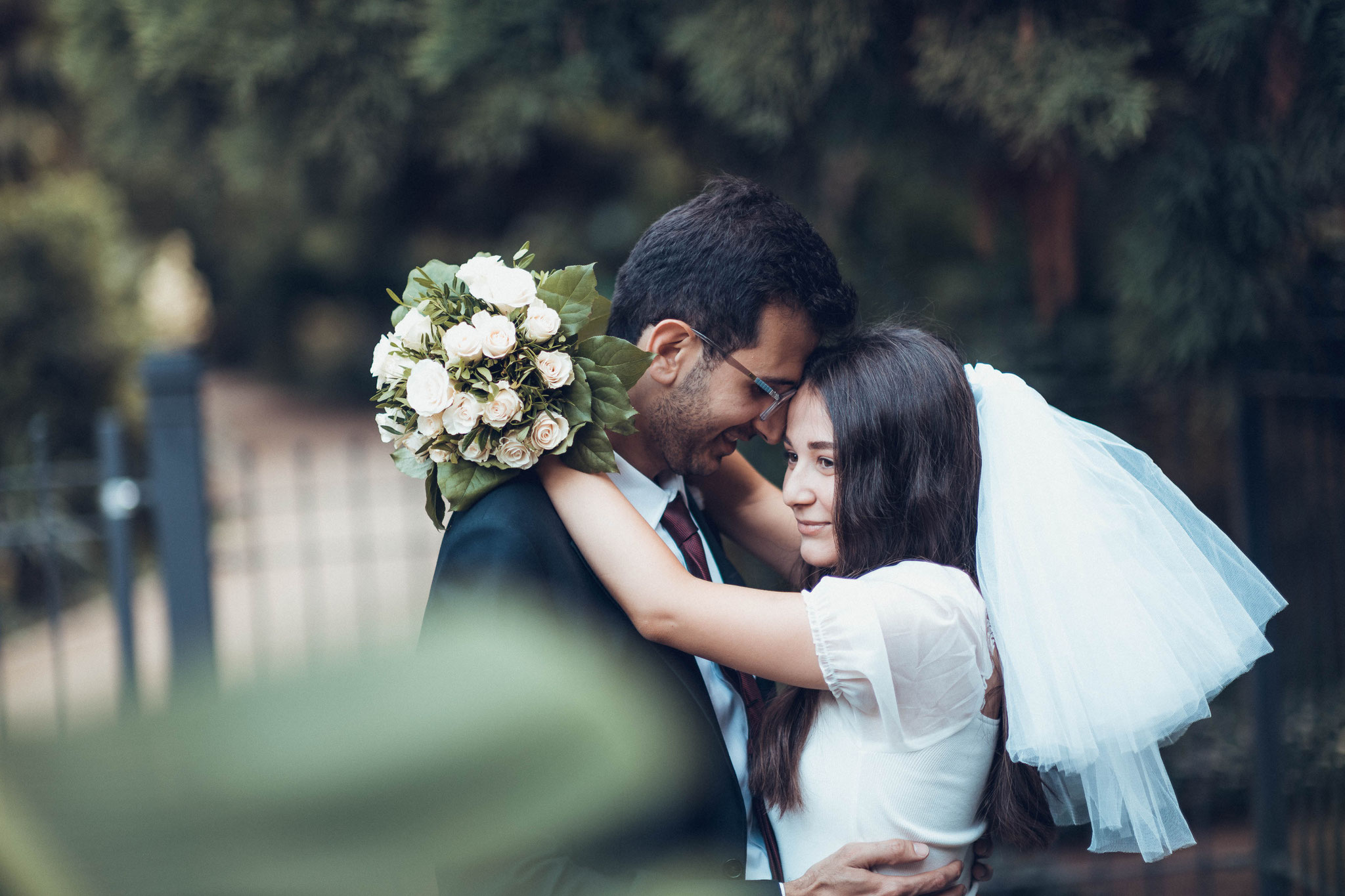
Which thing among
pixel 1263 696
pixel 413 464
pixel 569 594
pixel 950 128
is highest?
pixel 950 128

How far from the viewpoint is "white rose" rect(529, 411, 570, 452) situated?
183cm

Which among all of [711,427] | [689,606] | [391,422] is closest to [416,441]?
[391,422]

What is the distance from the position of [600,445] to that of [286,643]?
1.39 m

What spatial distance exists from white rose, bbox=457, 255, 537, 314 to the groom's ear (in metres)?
0.41

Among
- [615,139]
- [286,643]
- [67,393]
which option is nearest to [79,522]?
[67,393]

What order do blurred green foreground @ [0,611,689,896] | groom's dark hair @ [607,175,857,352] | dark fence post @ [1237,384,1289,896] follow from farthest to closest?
dark fence post @ [1237,384,1289,896], groom's dark hair @ [607,175,857,352], blurred green foreground @ [0,611,689,896]

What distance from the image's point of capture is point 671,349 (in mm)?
2205

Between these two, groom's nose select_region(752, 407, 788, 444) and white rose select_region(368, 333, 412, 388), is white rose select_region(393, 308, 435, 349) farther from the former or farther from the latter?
groom's nose select_region(752, 407, 788, 444)

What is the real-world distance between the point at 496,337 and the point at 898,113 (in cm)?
188

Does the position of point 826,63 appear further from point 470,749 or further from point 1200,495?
point 1200,495

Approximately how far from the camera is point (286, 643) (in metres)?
0.54

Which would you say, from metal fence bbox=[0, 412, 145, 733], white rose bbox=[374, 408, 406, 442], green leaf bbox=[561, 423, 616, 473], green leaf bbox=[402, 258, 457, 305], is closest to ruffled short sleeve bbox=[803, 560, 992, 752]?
green leaf bbox=[561, 423, 616, 473]

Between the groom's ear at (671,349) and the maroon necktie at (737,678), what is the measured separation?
31 centimetres

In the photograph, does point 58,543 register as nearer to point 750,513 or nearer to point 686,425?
point 750,513
